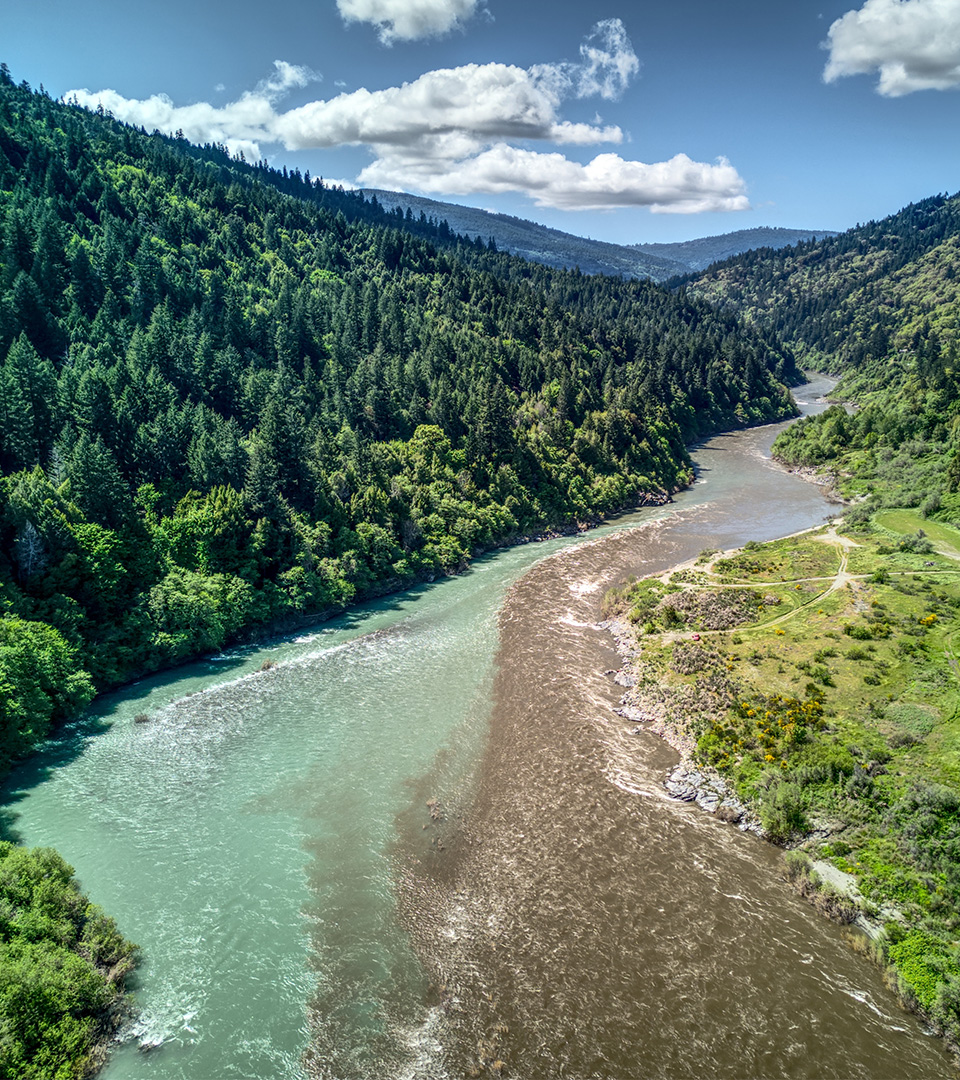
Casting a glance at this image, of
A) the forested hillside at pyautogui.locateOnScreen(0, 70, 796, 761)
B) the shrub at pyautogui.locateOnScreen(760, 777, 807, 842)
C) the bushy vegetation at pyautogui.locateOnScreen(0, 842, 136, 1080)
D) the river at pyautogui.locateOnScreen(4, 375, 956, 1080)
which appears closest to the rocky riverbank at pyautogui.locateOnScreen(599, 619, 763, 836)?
the shrub at pyautogui.locateOnScreen(760, 777, 807, 842)

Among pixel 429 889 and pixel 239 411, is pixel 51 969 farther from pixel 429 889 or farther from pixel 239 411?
pixel 239 411

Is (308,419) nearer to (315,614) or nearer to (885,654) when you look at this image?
(315,614)

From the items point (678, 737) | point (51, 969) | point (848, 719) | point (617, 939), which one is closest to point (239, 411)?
point (678, 737)

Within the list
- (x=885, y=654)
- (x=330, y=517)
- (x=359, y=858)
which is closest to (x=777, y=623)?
(x=885, y=654)

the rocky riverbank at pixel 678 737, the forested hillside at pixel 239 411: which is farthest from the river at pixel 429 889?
the forested hillside at pixel 239 411

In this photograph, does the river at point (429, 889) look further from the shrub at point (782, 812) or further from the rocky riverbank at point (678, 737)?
the shrub at point (782, 812)

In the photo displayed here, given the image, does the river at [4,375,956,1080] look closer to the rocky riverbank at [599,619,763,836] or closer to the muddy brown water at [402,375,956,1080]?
the muddy brown water at [402,375,956,1080]
